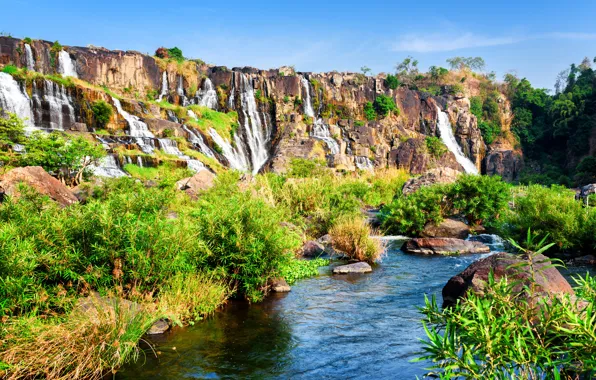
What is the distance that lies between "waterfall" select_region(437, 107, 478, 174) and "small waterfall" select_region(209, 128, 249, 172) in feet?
87.8

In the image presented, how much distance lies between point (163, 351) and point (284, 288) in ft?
12.9

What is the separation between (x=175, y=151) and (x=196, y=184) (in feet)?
46.4

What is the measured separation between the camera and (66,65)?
43656 mm

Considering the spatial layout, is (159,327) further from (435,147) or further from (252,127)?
(435,147)

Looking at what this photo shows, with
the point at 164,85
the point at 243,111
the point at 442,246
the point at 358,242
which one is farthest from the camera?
Answer: the point at 243,111

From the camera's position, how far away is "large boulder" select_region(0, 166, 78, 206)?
15789 mm

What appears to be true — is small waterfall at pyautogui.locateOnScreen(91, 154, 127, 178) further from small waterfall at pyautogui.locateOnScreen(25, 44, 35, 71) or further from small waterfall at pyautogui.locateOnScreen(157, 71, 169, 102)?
small waterfall at pyautogui.locateOnScreen(157, 71, 169, 102)

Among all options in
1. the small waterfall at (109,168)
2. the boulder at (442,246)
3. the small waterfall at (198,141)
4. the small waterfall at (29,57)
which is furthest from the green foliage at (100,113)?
the boulder at (442,246)

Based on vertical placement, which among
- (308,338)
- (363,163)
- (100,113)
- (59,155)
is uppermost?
(100,113)

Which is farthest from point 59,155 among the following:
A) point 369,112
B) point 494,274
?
point 369,112

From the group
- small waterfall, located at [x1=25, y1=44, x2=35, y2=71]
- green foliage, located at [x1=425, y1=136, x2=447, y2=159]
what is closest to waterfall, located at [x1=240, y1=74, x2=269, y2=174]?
green foliage, located at [x1=425, y1=136, x2=447, y2=159]

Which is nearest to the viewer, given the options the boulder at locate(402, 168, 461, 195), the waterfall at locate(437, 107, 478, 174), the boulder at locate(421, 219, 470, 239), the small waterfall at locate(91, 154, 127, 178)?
the boulder at locate(421, 219, 470, 239)

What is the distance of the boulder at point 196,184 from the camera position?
2114 centimetres

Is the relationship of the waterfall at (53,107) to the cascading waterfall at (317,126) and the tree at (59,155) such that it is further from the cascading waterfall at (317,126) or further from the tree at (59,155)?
the cascading waterfall at (317,126)
